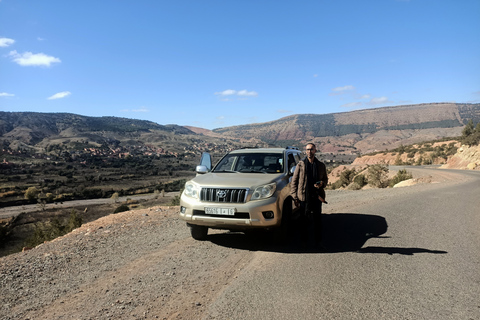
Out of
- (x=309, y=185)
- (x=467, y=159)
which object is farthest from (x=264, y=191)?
(x=467, y=159)

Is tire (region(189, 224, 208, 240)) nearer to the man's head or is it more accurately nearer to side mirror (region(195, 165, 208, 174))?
side mirror (region(195, 165, 208, 174))

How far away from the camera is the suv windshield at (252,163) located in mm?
6934

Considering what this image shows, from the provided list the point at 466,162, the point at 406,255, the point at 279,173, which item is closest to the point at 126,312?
the point at 279,173

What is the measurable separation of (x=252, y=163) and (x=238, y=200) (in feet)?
5.86

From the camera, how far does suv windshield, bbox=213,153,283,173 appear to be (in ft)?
22.7

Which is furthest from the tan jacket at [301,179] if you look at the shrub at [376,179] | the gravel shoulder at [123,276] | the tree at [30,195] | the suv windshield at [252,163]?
the tree at [30,195]

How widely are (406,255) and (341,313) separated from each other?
2693mm

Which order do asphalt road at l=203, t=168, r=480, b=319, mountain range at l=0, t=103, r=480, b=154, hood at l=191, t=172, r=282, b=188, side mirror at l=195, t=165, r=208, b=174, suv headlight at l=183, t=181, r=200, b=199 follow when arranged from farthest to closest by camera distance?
mountain range at l=0, t=103, r=480, b=154 < side mirror at l=195, t=165, r=208, b=174 < suv headlight at l=183, t=181, r=200, b=199 < hood at l=191, t=172, r=282, b=188 < asphalt road at l=203, t=168, r=480, b=319

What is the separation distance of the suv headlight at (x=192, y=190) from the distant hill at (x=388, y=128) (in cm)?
13268

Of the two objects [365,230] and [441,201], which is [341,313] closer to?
[365,230]

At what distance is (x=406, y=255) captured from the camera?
17.7 feet

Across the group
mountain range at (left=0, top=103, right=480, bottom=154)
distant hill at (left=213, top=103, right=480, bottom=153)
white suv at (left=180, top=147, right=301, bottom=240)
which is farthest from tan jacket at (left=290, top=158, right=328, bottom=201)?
distant hill at (left=213, top=103, right=480, bottom=153)

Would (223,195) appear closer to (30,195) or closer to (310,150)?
(310,150)

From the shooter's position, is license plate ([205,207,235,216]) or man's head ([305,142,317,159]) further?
man's head ([305,142,317,159])
